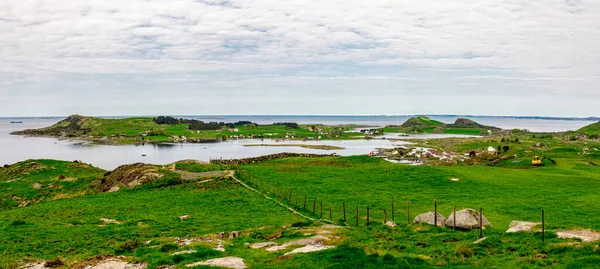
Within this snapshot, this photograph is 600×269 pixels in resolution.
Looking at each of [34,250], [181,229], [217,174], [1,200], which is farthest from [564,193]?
[1,200]

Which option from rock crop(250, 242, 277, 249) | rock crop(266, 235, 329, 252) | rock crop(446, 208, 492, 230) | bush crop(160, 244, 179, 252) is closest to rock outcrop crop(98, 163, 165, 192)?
bush crop(160, 244, 179, 252)

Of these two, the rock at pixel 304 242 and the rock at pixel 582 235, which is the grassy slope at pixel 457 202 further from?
the rock at pixel 304 242

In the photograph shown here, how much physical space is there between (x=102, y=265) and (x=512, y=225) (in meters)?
24.9

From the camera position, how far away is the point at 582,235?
21.0m

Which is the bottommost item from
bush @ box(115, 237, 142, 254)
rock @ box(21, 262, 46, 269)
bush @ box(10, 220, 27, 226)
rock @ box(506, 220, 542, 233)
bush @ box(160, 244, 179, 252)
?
bush @ box(10, 220, 27, 226)

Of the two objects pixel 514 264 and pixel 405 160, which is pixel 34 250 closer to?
pixel 514 264

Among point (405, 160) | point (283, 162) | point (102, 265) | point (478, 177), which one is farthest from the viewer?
point (405, 160)

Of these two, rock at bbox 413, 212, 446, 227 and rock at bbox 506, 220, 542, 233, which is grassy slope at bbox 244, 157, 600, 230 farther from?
rock at bbox 506, 220, 542, 233

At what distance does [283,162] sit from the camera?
8506 centimetres

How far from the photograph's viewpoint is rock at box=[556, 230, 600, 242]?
65.8 feet

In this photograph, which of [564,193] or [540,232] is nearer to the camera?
[540,232]

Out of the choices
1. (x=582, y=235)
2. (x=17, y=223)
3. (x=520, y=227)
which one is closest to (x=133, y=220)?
(x=17, y=223)

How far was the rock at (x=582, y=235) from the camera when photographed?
20.1 m

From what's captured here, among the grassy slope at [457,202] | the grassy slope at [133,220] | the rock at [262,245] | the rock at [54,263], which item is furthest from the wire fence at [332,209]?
the rock at [54,263]
